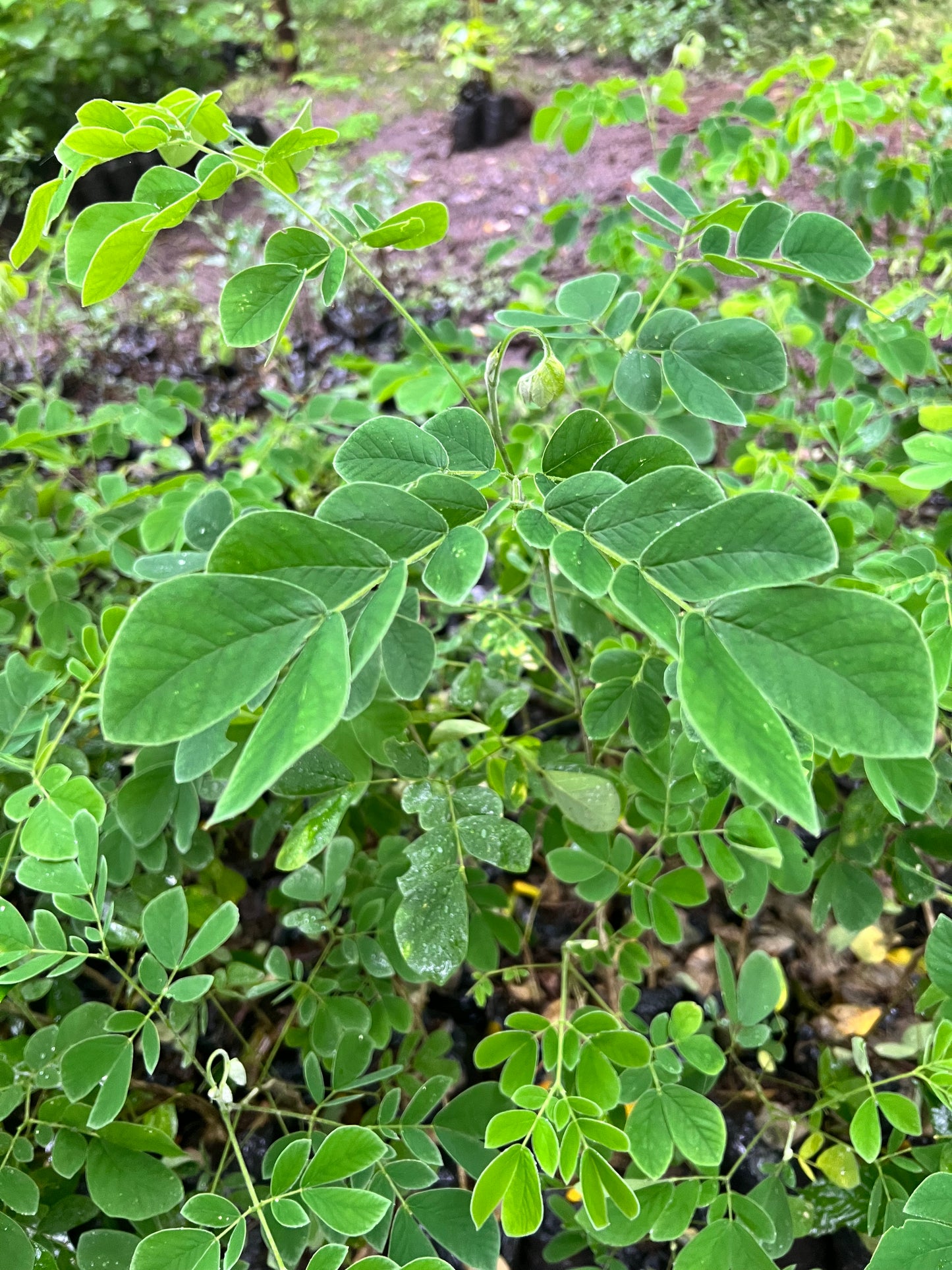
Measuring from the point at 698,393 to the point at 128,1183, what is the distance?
2.93 ft

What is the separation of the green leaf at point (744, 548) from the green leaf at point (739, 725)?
0.11 feet

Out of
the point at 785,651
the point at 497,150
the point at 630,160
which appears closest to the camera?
the point at 785,651

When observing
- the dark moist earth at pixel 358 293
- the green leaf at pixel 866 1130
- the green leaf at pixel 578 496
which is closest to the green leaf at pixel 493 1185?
the green leaf at pixel 866 1130

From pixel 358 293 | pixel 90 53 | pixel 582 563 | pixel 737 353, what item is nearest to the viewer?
pixel 582 563

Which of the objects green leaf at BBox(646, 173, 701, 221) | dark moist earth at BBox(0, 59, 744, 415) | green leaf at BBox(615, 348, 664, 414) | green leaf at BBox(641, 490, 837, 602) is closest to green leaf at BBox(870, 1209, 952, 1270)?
green leaf at BBox(641, 490, 837, 602)

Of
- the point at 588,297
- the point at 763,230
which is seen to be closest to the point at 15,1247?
the point at 588,297

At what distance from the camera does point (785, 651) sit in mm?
458

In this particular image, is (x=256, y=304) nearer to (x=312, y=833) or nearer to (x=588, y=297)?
(x=588, y=297)

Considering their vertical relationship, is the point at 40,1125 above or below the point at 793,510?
below

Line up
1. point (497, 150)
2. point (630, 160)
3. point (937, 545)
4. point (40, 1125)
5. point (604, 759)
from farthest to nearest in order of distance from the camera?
point (497, 150) → point (630, 160) → point (604, 759) → point (937, 545) → point (40, 1125)

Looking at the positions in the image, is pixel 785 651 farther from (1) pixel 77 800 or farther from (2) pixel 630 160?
(2) pixel 630 160

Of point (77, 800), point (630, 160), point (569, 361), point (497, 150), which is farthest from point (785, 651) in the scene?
point (497, 150)

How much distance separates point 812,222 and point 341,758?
733mm

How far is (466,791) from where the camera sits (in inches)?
31.2
